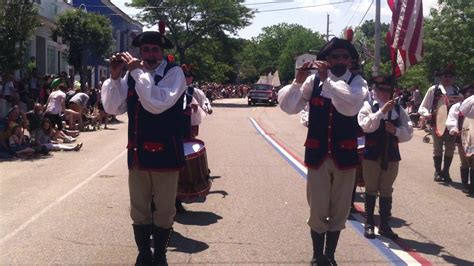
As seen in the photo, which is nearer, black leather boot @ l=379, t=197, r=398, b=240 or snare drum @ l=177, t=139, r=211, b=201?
black leather boot @ l=379, t=197, r=398, b=240

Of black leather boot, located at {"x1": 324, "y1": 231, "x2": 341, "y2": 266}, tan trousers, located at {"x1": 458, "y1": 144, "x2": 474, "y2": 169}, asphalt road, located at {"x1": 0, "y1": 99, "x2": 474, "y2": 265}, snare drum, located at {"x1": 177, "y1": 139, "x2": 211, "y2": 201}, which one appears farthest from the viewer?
tan trousers, located at {"x1": 458, "y1": 144, "x2": 474, "y2": 169}

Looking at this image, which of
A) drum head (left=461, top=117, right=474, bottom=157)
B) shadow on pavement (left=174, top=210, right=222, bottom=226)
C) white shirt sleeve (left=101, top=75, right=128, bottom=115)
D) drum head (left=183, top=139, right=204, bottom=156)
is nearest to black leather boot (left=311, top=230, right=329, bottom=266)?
white shirt sleeve (left=101, top=75, right=128, bottom=115)

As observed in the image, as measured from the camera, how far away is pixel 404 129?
22.5 ft

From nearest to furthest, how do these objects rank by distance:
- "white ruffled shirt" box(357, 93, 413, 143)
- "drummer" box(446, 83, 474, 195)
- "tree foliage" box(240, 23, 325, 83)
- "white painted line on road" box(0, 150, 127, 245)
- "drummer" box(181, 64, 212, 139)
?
"white ruffled shirt" box(357, 93, 413, 143)
"white painted line on road" box(0, 150, 127, 245)
"drummer" box(181, 64, 212, 139)
"drummer" box(446, 83, 474, 195)
"tree foliage" box(240, 23, 325, 83)

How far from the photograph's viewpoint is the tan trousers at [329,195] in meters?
5.41

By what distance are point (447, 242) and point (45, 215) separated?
4.97 meters

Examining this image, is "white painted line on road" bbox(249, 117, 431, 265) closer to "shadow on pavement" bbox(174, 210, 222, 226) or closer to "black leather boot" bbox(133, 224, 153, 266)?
"shadow on pavement" bbox(174, 210, 222, 226)

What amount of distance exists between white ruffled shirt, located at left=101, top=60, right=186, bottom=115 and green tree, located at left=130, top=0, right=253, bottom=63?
1812 inches

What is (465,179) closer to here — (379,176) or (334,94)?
(379,176)

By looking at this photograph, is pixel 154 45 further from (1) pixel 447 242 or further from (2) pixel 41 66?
(2) pixel 41 66

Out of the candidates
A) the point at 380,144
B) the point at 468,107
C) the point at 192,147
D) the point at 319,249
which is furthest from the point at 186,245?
the point at 468,107

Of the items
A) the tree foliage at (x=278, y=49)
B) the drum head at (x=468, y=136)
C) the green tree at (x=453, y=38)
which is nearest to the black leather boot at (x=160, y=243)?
the drum head at (x=468, y=136)

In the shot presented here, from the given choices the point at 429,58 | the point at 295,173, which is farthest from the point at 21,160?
the point at 429,58

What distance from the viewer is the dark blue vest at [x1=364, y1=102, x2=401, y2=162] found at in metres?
6.89
